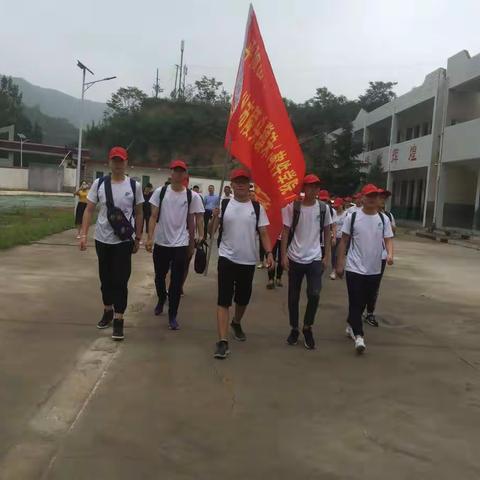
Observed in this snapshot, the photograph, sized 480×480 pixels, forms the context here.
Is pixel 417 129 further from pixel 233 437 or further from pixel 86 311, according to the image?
pixel 233 437

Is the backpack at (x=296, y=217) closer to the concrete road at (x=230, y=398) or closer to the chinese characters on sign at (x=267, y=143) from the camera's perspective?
the chinese characters on sign at (x=267, y=143)

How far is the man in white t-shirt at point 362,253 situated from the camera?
560 cm

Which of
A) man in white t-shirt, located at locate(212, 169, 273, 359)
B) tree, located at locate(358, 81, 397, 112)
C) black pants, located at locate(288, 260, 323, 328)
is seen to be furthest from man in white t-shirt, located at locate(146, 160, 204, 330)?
tree, located at locate(358, 81, 397, 112)

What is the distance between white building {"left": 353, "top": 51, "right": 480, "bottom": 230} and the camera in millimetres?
24984

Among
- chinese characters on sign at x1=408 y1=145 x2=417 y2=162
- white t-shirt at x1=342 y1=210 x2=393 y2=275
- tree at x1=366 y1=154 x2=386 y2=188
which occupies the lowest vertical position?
white t-shirt at x1=342 y1=210 x2=393 y2=275

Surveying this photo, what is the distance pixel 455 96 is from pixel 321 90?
1542 inches

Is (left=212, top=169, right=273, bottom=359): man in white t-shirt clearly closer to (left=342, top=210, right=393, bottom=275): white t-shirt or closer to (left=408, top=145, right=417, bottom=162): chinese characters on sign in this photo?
(left=342, top=210, right=393, bottom=275): white t-shirt

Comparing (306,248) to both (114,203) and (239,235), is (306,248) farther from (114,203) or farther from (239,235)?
(114,203)

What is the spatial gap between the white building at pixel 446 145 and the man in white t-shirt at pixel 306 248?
64.9 feet

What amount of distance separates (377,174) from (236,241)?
32.4 meters

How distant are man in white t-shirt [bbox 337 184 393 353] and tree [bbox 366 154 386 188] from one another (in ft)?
102

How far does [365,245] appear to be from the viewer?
5602 millimetres

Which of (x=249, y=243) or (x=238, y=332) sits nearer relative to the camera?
(x=249, y=243)

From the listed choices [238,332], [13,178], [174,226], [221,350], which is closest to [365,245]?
[238,332]
